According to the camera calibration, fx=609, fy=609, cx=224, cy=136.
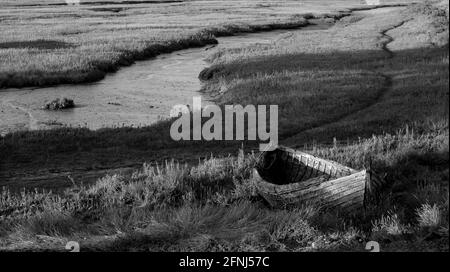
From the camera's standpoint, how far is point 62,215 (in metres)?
12.8

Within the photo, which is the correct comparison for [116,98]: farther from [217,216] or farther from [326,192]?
[217,216]

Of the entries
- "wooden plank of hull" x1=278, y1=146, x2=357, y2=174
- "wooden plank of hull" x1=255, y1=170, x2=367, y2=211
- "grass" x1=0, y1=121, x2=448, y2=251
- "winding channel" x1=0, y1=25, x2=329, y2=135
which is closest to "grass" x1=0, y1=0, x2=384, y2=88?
"winding channel" x1=0, y1=25, x2=329, y2=135

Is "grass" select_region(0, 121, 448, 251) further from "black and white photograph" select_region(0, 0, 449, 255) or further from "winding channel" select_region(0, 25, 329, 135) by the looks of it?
"winding channel" select_region(0, 25, 329, 135)

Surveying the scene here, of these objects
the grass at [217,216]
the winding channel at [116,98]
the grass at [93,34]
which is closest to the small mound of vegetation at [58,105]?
the winding channel at [116,98]

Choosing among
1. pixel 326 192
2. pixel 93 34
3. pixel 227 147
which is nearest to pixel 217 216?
pixel 326 192

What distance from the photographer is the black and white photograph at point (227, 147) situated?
11.7m

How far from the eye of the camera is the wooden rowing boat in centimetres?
1341

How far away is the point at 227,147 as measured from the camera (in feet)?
71.4

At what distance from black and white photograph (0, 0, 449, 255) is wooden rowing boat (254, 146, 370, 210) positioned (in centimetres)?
4

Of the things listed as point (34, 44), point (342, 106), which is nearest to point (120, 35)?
point (34, 44)

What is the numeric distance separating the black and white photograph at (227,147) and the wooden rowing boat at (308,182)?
0.14 feet

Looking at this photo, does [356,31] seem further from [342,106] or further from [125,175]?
[125,175]

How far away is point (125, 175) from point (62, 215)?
17.3 feet

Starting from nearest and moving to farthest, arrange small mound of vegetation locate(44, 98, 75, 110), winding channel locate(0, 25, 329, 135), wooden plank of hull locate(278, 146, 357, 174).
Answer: wooden plank of hull locate(278, 146, 357, 174) → winding channel locate(0, 25, 329, 135) → small mound of vegetation locate(44, 98, 75, 110)
